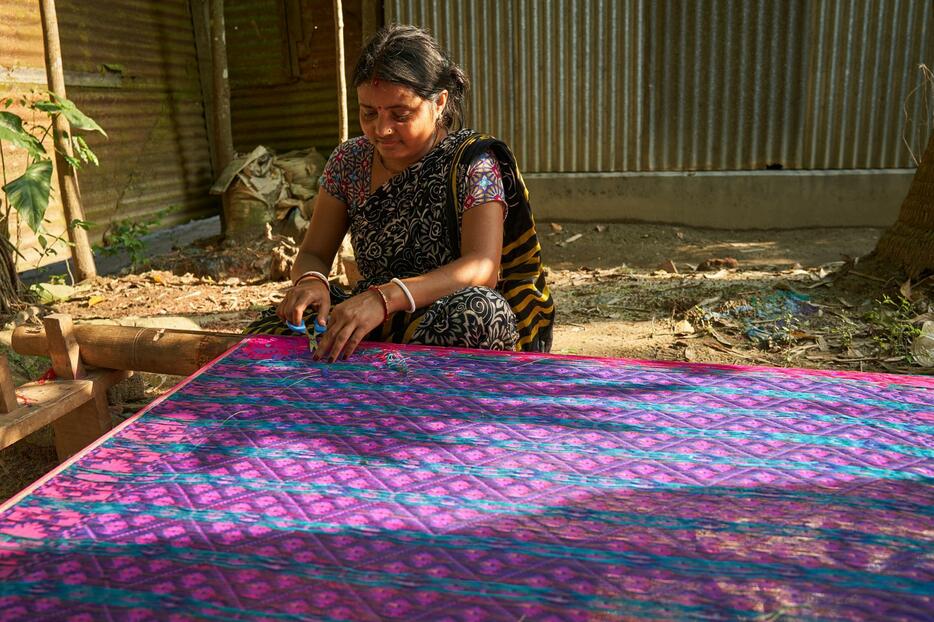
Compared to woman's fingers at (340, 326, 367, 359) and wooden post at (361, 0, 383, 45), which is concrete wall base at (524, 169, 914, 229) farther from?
woman's fingers at (340, 326, 367, 359)

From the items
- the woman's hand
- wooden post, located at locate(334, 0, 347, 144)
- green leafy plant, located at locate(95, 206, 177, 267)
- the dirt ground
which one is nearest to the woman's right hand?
the woman's hand

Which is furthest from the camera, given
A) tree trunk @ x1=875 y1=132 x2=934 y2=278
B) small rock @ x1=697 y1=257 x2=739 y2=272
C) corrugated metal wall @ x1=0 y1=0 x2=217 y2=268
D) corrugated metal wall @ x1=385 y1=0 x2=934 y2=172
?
corrugated metal wall @ x1=385 y1=0 x2=934 y2=172

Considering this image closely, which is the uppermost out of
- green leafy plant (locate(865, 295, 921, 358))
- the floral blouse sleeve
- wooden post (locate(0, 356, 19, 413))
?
the floral blouse sleeve

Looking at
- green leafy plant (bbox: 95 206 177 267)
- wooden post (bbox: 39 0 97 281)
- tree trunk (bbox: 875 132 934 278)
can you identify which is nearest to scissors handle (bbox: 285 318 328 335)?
tree trunk (bbox: 875 132 934 278)

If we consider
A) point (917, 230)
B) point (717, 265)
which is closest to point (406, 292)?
point (917, 230)

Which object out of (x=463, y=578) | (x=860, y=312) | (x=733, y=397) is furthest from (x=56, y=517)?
(x=860, y=312)

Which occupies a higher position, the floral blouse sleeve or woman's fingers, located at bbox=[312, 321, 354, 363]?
the floral blouse sleeve

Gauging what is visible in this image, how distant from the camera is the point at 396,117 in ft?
A: 7.89

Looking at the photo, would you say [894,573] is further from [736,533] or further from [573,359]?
[573,359]

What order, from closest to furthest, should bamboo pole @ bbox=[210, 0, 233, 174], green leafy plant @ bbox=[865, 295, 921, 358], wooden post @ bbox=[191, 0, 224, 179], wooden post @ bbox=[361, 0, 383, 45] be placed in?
1. green leafy plant @ bbox=[865, 295, 921, 358]
2. bamboo pole @ bbox=[210, 0, 233, 174]
3. wooden post @ bbox=[361, 0, 383, 45]
4. wooden post @ bbox=[191, 0, 224, 179]

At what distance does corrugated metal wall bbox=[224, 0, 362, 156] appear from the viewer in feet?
25.4

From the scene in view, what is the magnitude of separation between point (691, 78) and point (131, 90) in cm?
508

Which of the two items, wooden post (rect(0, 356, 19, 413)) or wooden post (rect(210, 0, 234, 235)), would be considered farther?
wooden post (rect(210, 0, 234, 235))

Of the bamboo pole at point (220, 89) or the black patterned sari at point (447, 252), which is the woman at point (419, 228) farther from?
the bamboo pole at point (220, 89)
